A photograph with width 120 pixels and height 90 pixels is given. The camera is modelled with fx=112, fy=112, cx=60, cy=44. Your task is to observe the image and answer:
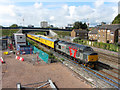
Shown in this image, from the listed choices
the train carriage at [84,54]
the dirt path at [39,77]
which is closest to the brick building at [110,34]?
the train carriage at [84,54]

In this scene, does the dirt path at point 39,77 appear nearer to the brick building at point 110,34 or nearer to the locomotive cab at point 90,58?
the locomotive cab at point 90,58

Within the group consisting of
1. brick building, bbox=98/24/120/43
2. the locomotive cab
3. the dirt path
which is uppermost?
brick building, bbox=98/24/120/43

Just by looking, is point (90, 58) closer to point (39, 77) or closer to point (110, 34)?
point (39, 77)

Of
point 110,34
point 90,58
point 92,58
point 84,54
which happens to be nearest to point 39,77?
point 84,54

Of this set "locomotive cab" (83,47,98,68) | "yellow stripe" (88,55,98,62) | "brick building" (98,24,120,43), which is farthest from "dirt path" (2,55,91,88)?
"brick building" (98,24,120,43)

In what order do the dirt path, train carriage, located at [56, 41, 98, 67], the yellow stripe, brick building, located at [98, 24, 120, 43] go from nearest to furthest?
the dirt path
the yellow stripe
train carriage, located at [56, 41, 98, 67]
brick building, located at [98, 24, 120, 43]

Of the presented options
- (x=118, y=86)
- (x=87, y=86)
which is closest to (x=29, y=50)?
(x=87, y=86)

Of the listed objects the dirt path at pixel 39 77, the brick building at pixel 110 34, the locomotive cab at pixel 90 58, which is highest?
the brick building at pixel 110 34

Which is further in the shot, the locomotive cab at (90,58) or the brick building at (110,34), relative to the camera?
the brick building at (110,34)

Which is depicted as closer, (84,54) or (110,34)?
(84,54)

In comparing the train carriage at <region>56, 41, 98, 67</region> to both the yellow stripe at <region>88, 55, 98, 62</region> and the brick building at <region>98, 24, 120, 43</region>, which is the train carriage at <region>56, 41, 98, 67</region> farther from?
the brick building at <region>98, 24, 120, 43</region>

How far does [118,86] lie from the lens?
40.7 ft

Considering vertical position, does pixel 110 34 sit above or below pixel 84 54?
above

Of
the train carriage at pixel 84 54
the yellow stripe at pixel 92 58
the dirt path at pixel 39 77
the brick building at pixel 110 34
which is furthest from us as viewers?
the brick building at pixel 110 34
